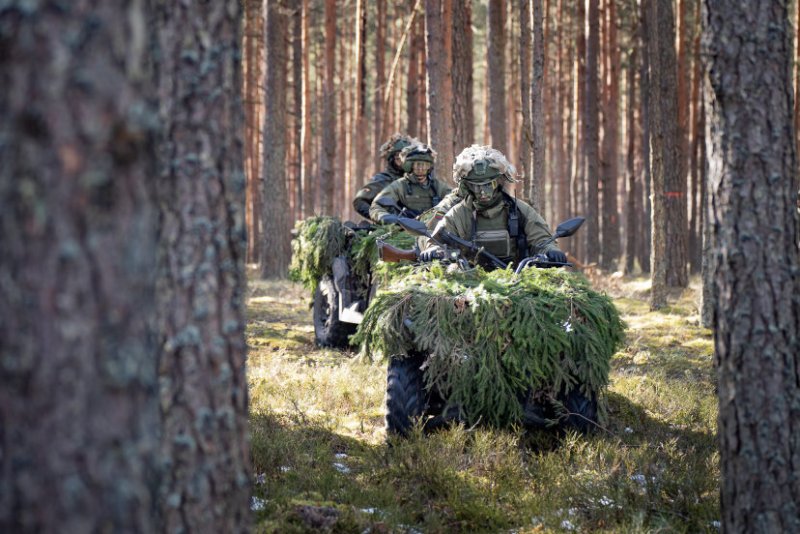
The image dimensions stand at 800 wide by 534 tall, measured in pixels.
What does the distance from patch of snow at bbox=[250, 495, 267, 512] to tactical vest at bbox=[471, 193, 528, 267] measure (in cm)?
343

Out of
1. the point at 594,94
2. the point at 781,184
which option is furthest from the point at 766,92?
the point at 594,94

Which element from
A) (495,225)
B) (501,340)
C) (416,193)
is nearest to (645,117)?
(416,193)

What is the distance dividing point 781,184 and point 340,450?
344 cm

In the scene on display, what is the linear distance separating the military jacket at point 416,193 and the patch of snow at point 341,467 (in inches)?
206

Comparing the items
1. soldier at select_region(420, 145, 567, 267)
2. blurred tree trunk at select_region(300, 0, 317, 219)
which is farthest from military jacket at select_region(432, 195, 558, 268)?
blurred tree trunk at select_region(300, 0, 317, 219)

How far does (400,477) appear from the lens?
4785mm

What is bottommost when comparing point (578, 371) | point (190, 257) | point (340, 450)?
point (340, 450)

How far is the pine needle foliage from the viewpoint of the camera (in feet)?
17.0

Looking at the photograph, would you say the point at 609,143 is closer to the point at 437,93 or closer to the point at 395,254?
the point at 437,93

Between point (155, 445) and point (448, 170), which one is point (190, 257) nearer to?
point (155, 445)

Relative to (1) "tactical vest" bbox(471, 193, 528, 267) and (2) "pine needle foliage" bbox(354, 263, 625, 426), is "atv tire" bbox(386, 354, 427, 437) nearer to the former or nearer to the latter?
(2) "pine needle foliage" bbox(354, 263, 625, 426)

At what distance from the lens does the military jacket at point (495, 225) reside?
7090 mm

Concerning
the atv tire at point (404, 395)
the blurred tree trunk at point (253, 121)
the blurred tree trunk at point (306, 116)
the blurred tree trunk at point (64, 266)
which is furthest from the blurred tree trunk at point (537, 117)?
the blurred tree trunk at point (253, 121)

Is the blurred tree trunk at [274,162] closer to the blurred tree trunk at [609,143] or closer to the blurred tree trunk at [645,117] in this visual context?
the blurred tree trunk at [645,117]
